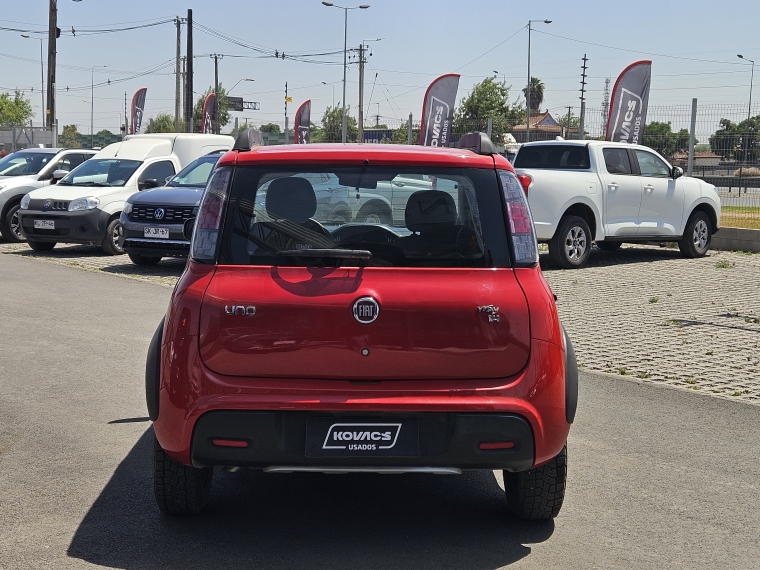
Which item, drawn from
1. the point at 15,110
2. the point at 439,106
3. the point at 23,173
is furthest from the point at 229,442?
the point at 15,110

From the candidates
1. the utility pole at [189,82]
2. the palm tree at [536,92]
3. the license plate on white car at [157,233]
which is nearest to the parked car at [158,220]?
the license plate on white car at [157,233]

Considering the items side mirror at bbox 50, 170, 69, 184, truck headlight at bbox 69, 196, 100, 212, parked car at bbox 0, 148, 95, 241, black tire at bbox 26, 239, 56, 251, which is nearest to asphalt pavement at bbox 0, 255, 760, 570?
truck headlight at bbox 69, 196, 100, 212

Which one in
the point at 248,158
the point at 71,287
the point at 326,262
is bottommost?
the point at 71,287

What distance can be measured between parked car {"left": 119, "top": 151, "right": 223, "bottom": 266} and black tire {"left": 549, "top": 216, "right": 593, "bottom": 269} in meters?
5.08

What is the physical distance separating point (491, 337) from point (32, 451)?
2.84 m

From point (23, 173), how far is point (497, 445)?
721 inches

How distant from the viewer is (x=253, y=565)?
384 cm

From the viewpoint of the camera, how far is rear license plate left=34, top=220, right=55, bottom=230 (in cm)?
1652

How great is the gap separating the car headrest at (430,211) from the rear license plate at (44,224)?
1351 centimetres

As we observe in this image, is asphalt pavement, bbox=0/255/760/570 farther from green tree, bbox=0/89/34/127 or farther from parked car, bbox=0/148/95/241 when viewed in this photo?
green tree, bbox=0/89/34/127

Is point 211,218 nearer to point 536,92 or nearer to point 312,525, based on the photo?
point 312,525

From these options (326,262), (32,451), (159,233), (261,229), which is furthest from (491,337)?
(159,233)

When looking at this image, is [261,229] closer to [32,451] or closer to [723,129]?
[32,451]

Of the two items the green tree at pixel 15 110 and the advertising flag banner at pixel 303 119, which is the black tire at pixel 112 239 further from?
the green tree at pixel 15 110
